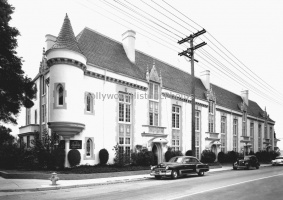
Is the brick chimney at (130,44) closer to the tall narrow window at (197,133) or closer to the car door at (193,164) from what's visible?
the tall narrow window at (197,133)

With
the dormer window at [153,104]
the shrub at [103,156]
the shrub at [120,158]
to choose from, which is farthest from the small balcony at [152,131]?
the shrub at [103,156]

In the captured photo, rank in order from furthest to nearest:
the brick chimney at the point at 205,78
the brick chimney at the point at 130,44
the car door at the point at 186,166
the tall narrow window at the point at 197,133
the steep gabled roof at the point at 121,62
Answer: the brick chimney at the point at 205,78
the tall narrow window at the point at 197,133
the brick chimney at the point at 130,44
the steep gabled roof at the point at 121,62
the car door at the point at 186,166

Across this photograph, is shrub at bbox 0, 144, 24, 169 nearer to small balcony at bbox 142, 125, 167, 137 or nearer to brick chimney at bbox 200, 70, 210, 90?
small balcony at bbox 142, 125, 167, 137

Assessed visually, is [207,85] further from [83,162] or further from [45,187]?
[45,187]

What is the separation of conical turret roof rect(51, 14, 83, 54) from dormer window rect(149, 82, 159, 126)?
33.9 ft

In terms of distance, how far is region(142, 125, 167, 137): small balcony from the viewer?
27.1m

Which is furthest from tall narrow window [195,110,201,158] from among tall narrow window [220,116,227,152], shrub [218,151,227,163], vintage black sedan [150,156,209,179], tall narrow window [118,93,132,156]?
vintage black sedan [150,156,209,179]

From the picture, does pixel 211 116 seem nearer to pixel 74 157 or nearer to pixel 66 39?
pixel 74 157

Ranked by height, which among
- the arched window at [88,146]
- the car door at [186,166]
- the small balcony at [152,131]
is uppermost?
the small balcony at [152,131]

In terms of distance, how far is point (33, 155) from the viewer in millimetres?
19797

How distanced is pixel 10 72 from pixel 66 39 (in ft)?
20.1

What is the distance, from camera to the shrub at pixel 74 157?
784 inches

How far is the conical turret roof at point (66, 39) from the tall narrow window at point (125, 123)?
674 centimetres

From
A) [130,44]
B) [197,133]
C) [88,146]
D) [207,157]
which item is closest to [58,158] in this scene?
[88,146]
